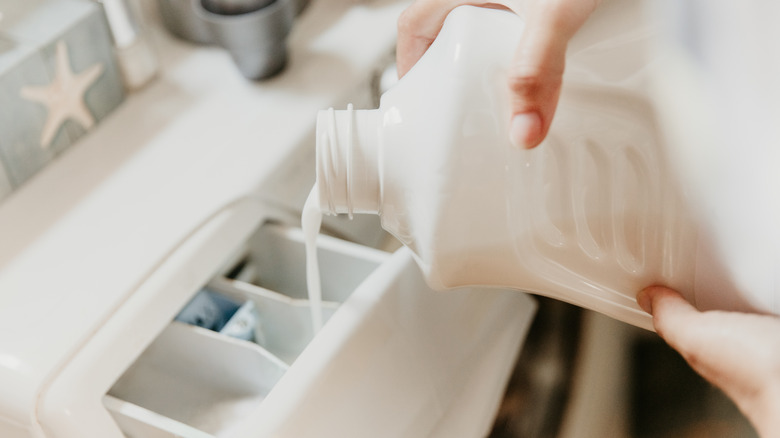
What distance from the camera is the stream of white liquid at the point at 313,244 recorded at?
0.51m

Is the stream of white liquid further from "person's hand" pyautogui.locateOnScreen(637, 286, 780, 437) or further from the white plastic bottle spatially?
"person's hand" pyautogui.locateOnScreen(637, 286, 780, 437)

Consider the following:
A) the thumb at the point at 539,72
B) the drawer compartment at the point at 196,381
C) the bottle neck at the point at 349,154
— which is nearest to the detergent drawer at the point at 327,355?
the drawer compartment at the point at 196,381

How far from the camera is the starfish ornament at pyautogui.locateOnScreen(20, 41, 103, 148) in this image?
0.63 metres

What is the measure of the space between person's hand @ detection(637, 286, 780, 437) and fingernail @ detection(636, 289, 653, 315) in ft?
0.07

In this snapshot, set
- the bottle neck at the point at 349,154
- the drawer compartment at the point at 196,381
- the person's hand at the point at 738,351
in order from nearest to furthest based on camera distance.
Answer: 1. the person's hand at the point at 738,351
2. the bottle neck at the point at 349,154
3. the drawer compartment at the point at 196,381

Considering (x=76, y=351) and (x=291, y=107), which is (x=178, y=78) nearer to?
(x=291, y=107)

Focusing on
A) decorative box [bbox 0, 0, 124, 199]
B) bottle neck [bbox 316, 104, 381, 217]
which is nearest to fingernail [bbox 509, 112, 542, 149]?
bottle neck [bbox 316, 104, 381, 217]

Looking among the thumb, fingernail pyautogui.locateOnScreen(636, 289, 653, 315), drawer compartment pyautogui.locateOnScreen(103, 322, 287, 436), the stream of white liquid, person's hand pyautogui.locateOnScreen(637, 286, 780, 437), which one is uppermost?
the thumb

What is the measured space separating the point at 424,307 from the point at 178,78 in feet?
1.26

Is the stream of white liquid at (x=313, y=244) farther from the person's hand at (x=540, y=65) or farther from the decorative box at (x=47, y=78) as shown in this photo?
the decorative box at (x=47, y=78)

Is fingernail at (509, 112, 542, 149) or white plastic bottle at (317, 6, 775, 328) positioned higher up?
fingernail at (509, 112, 542, 149)

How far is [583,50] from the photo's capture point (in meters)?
0.39

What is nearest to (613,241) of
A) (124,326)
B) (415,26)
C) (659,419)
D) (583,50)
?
(583,50)

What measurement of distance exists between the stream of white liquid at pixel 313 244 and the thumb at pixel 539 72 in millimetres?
162
